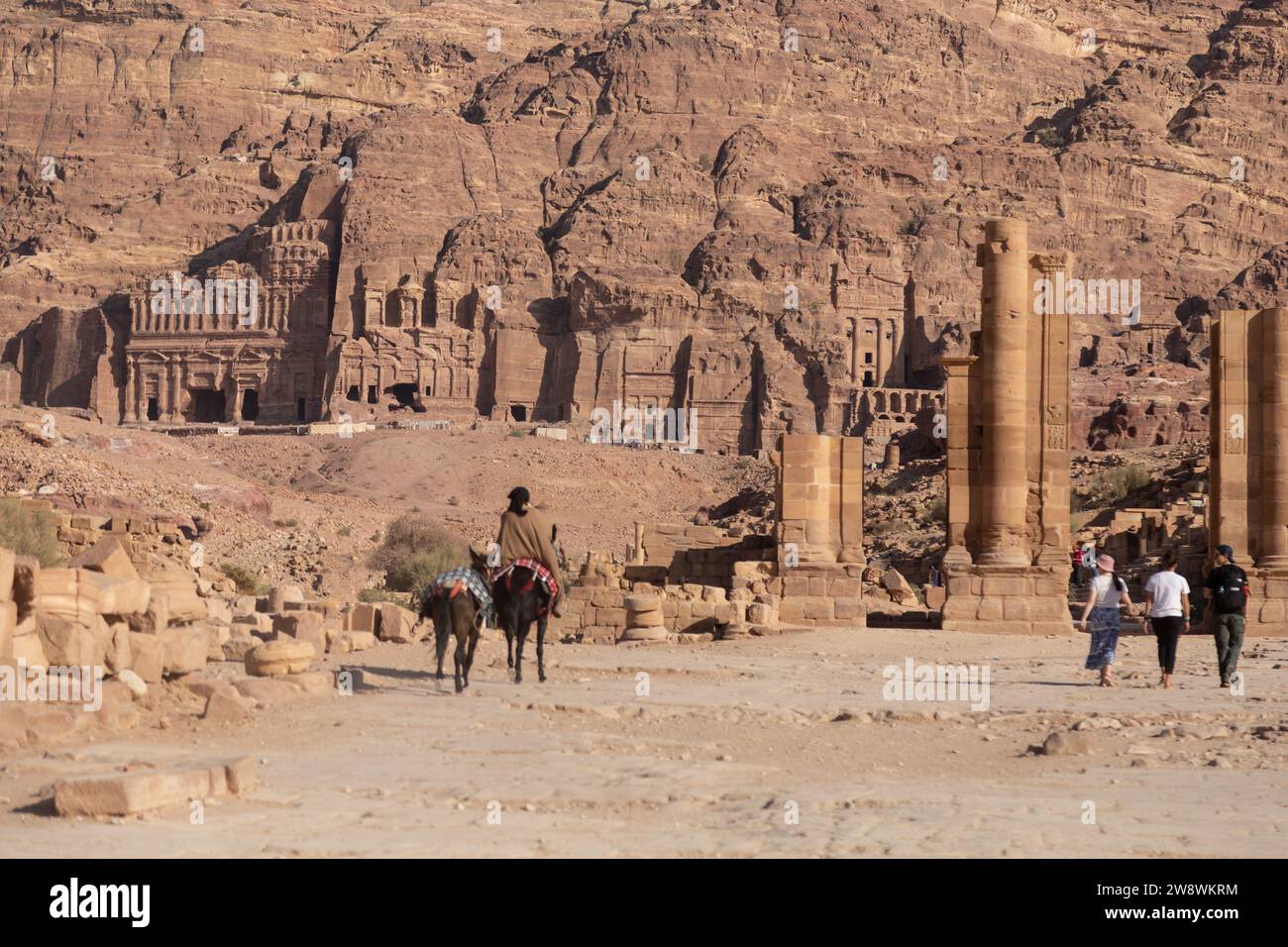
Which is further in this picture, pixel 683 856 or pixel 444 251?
pixel 444 251

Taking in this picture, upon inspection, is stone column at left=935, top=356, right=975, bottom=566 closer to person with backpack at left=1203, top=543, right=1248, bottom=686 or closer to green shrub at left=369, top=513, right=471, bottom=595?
person with backpack at left=1203, top=543, right=1248, bottom=686

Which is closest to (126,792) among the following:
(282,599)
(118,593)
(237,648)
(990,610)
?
(118,593)

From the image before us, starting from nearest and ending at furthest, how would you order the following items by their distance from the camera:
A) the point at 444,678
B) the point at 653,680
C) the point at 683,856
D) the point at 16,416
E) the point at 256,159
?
the point at 683,856 → the point at 444,678 → the point at 653,680 → the point at 16,416 → the point at 256,159

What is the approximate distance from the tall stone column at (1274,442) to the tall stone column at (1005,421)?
315 centimetres

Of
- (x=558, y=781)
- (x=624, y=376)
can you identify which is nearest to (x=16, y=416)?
(x=624, y=376)

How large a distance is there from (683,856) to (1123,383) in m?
71.0

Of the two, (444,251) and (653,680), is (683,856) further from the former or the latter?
(444,251)

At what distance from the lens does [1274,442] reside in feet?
84.6

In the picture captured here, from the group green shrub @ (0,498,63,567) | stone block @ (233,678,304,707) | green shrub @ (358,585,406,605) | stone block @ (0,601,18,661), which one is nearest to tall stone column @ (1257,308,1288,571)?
stone block @ (233,678,304,707)

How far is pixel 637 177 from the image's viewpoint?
378 feet

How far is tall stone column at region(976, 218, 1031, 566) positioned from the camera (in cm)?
2544

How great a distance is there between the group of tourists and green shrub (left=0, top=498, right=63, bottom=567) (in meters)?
15.3

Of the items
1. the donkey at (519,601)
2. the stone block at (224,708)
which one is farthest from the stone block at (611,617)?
the stone block at (224,708)

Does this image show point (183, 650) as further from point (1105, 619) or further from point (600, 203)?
point (600, 203)
